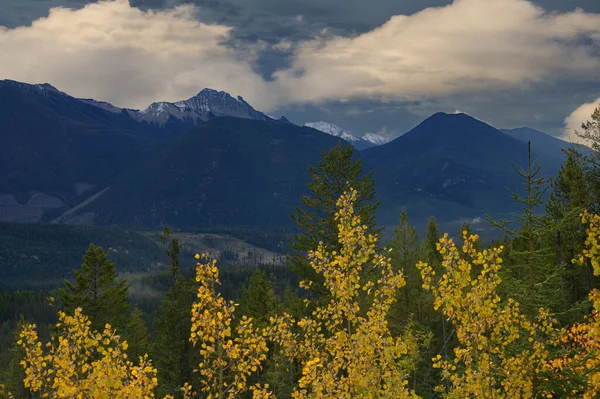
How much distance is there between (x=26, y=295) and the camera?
644ft

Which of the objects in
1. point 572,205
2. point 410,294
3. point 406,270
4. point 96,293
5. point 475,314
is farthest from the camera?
point 96,293

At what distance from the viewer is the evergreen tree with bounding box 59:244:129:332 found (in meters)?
32.0

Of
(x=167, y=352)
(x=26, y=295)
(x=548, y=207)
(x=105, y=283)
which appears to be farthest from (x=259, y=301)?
(x=26, y=295)

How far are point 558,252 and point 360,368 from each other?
29.2 m

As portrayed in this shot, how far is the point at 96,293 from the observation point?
33.5 metres

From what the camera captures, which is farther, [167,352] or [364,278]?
[167,352]

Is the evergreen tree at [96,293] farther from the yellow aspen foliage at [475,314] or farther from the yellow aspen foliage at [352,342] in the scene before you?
the yellow aspen foliage at [475,314]

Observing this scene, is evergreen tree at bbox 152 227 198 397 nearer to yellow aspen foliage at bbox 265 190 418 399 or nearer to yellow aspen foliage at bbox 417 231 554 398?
yellow aspen foliage at bbox 265 190 418 399

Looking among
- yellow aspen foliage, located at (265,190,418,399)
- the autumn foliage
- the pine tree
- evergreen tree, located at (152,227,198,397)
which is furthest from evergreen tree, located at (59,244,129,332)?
yellow aspen foliage, located at (265,190,418,399)

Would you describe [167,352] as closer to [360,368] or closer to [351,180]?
[351,180]

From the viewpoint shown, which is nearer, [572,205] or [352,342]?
[352,342]

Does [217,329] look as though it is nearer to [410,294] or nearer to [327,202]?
[327,202]

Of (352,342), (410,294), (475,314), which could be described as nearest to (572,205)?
(410,294)

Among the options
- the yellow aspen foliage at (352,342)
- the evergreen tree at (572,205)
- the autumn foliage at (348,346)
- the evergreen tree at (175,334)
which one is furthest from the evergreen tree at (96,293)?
the evergreen tree at (572,205)
